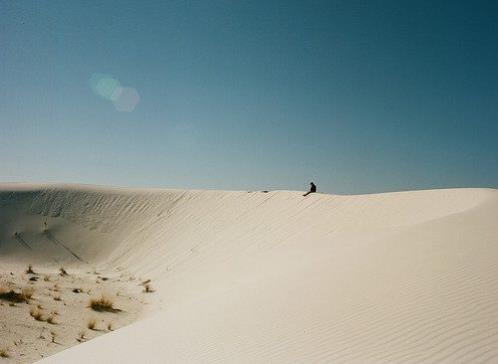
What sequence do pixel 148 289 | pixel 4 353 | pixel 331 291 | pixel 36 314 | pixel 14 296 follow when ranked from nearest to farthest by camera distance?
pixel 331 291, pixel 4 353, pixel 36 314, pixel 14 296, pixel 148 289

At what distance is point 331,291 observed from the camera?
A: 5180 millimetres

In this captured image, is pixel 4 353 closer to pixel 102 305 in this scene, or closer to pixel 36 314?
pixel 36 314

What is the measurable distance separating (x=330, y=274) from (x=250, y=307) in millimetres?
1519

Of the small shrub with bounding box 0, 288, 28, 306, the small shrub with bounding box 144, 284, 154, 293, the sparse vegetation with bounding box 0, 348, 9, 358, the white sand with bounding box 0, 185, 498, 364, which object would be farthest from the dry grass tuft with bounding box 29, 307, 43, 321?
the small shrub with bounding box 144, 284, 154, 293

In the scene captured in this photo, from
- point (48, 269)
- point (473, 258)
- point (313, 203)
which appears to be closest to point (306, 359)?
point (473, 258)

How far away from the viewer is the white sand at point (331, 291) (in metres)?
3.47

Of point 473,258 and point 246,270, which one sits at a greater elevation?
point 246,270

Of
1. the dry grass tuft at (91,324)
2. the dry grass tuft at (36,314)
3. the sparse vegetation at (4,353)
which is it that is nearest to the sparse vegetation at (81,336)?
the dry grass tuft at (91,324)

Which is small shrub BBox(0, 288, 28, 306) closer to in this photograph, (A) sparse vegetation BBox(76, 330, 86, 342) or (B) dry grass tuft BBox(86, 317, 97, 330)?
(B) dry grass tuft BBox(86, 317, 97, 330)

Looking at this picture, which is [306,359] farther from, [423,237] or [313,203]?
[313,203]

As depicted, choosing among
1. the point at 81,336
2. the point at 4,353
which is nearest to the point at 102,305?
the point at 81,336

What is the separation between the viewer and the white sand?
3.47 meters

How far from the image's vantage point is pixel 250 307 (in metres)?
5.36

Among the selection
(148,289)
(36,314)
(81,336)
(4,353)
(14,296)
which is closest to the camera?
(4,353)
